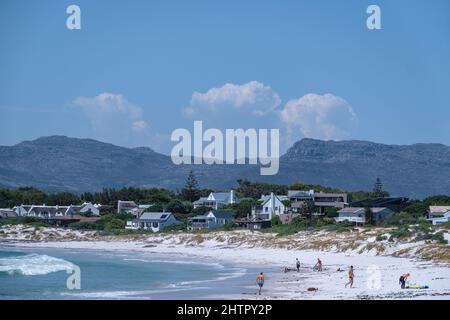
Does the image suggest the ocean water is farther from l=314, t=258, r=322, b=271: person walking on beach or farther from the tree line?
the tree line

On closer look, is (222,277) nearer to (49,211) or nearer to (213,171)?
(49,211)

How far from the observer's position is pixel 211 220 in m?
65.5

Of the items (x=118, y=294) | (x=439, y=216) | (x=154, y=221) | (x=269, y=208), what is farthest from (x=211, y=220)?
(x=118, y=294)

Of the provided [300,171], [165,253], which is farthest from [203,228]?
[300,171]

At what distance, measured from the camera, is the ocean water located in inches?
1029

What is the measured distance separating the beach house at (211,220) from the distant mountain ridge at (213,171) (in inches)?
3665

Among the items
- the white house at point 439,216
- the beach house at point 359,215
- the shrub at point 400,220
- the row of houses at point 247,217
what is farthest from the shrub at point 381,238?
the beach house at point 359,215

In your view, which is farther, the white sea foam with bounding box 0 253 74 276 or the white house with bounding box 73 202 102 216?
the white house with bounding box 73 202 102 216

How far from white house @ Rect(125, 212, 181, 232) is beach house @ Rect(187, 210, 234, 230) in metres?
1.99

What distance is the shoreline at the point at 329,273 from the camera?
2252cm

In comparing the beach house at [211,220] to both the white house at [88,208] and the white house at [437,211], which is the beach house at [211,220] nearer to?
the white house at [437,211]

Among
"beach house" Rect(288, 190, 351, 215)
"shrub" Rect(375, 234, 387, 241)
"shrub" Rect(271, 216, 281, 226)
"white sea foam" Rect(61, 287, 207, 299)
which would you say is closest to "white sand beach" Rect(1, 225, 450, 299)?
"shrub" Rect(375, 234, 387, 241)
